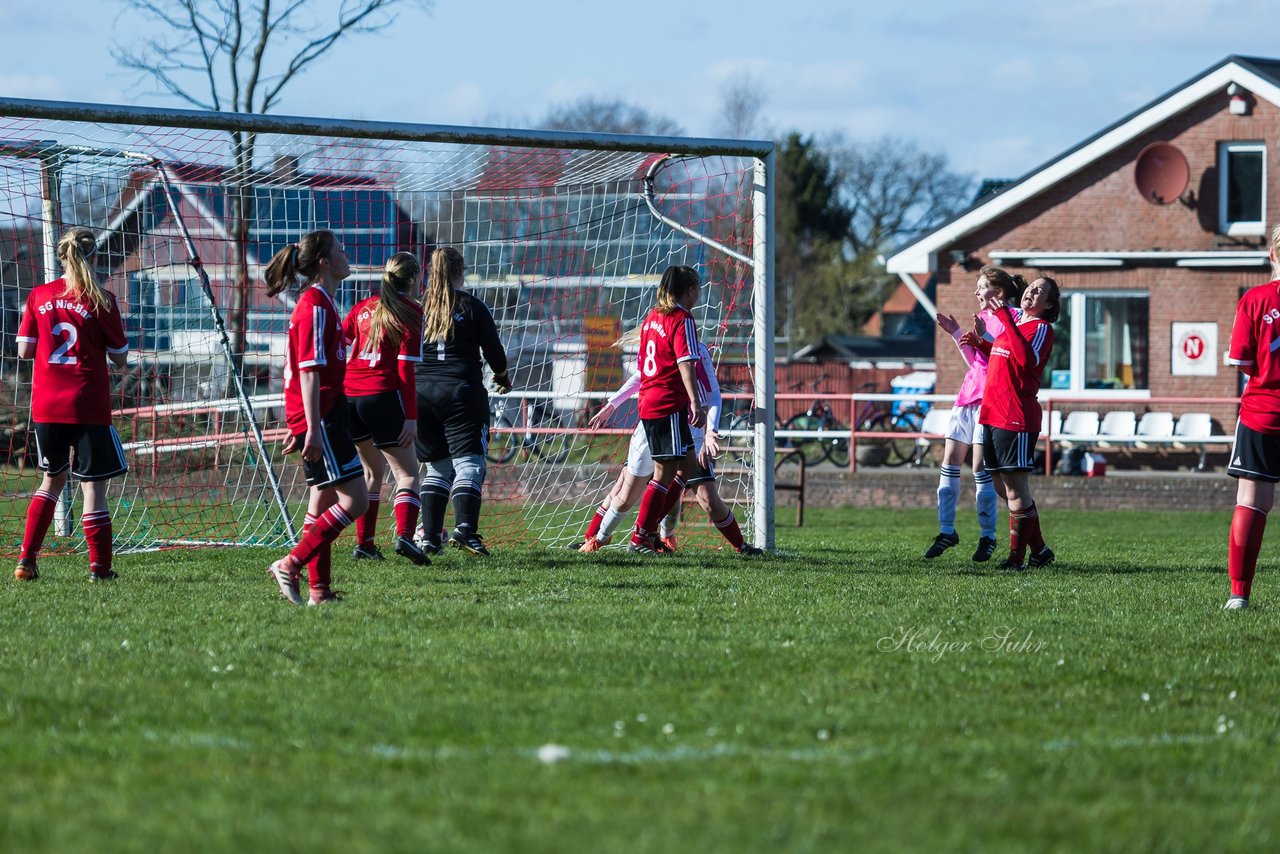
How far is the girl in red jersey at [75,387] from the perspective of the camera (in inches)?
314

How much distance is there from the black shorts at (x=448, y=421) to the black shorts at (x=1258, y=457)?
4.37 m

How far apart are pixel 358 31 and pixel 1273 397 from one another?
18477 mm

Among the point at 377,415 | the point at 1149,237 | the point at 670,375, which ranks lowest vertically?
the point at 377,415

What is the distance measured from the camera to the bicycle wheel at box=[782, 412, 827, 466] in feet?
77.5

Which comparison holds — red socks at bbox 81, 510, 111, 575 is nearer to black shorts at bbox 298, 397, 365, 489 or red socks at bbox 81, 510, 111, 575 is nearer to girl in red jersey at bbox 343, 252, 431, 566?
girl in red jersey at bbox 343, 252, 431, 566

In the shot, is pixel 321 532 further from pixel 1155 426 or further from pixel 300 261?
pixel 1155 426

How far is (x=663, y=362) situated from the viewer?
358 inches

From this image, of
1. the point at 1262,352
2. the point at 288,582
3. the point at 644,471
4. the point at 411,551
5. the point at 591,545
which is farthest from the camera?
the point at 591,545

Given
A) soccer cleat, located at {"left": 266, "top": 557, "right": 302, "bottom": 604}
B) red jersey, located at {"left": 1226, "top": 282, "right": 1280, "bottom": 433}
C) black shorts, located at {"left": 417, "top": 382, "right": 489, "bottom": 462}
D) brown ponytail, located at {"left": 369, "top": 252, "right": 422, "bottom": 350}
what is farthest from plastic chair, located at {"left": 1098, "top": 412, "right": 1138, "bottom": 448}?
soccer cleat, located at {"left": 266, "top": 557, "right": 302, "bottom": 604}

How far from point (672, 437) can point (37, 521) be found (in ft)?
12.1

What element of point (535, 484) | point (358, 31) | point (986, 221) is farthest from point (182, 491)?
point (986, 221)

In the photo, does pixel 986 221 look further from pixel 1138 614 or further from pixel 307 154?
pixel 1138 614

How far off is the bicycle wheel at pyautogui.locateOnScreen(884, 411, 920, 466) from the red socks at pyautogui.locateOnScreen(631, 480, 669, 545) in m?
12.1

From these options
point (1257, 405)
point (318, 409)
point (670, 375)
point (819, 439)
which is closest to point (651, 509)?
point (670, 375)
